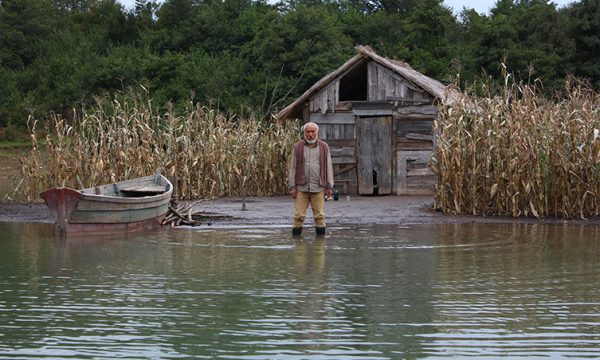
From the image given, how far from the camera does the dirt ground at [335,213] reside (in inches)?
746

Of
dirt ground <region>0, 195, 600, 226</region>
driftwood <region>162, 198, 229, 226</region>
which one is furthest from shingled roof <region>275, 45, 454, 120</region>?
driftwood <region>162, 198, 229, 226</region>

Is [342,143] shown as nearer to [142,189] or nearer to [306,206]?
[142,189]

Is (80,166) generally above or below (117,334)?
above

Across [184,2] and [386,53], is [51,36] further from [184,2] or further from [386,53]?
[386,53]

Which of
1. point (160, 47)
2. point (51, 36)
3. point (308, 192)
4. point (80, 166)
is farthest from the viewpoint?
point (51, 36)

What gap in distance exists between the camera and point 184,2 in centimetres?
4469

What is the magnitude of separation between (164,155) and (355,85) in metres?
5.80

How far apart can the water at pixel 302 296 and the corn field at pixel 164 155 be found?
5.32m

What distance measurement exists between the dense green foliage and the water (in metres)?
17.5

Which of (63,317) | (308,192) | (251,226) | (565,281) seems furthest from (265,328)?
(251,226)

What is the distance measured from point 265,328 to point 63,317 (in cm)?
188

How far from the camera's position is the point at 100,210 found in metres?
16.9

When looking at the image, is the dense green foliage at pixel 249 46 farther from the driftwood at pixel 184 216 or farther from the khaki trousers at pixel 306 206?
the khaki trousers at pixel 306 206

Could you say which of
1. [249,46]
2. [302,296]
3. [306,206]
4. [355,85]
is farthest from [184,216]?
[249,46]
